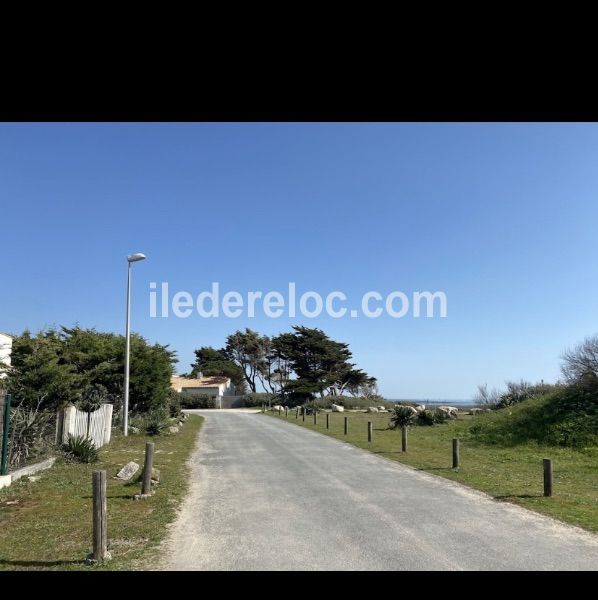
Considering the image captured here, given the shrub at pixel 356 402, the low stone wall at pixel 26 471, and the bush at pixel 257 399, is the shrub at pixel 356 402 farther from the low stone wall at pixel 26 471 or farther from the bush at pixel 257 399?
the low stone wall at pixel 26 471

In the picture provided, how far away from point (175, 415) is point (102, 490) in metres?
26.2

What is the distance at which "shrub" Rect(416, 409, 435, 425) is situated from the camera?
88.4 ft

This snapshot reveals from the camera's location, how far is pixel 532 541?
6520 millimetres

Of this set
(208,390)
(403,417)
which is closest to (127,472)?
(403,417)

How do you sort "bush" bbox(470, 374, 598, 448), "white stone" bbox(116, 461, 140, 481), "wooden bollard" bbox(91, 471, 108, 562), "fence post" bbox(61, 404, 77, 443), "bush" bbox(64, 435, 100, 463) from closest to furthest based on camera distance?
"wooden bollard" bbox(91, 471, 108, 562)
"white stone" bbox(116, 461, 140, 481)
"bush" bbox(64, 435, 100, 463)
"fence post" bbox(61, 404, 77, 443)
"bush" bbox(470, 374, 598, 448)

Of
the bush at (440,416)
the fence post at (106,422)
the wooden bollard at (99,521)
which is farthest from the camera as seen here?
the bush at (440,416)

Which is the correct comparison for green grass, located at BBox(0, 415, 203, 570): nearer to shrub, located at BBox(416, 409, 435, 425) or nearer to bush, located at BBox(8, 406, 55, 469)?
bush, located at BBox(8, 406, 55, 469)

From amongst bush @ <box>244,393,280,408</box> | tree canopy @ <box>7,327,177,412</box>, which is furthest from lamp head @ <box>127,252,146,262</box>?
bush @ <box>244,393,280,408</box>

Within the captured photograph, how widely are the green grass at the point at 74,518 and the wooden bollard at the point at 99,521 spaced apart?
0.56 ft

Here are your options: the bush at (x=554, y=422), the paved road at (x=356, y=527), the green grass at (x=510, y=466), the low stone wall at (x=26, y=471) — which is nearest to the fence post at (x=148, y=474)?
the paved road at (x=356, y=527)

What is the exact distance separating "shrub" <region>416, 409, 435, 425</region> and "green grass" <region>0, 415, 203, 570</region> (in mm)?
17242

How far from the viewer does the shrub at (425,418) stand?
27.0m
